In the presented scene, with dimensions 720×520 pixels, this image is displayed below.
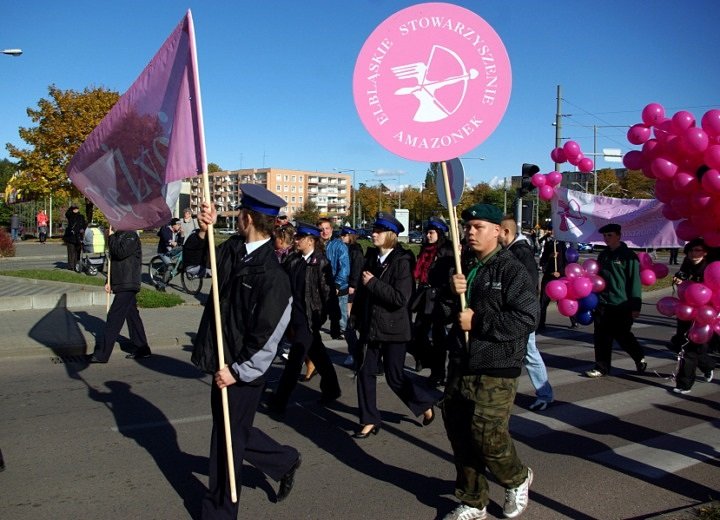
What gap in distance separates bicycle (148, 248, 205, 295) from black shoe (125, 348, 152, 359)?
18.8 feet

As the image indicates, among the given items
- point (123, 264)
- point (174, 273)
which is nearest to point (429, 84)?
point (123, 264)

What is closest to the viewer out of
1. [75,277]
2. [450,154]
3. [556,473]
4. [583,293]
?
[450,154]

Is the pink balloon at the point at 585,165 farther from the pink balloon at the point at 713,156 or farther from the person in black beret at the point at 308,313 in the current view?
the person in black beret at the point at 308,313

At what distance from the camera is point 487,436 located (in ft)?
11.9

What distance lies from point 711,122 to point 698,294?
3.76 ft

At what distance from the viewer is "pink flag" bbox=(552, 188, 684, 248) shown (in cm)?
645

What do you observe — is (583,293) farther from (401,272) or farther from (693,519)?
(693,519)

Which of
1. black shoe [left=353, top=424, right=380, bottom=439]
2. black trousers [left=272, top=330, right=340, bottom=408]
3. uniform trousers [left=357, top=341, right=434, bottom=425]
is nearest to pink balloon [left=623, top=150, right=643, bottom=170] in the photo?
uniform trousers [left=357, top=341, right=434, bottom=425]

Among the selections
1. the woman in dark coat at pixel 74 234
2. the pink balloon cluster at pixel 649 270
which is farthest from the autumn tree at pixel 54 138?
the pink balloon cluster at pixel 649 270

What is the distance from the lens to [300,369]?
604 centimetres

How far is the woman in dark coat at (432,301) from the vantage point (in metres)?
6.22

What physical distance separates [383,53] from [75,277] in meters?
14.0

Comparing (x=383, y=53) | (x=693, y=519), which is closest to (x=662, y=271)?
(x=693, y=519)

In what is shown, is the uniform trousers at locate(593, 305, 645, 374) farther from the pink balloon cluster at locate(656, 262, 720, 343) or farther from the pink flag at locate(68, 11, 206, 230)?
the pink flag at locate(68, 11, 206, 230)
